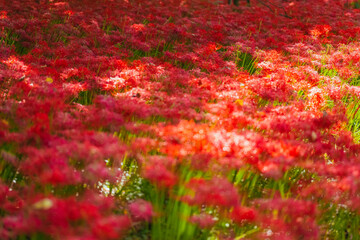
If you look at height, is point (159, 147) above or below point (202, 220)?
above

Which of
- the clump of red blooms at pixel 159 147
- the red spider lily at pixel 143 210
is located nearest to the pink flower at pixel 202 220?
the clump of red blooms at pixel 159 147

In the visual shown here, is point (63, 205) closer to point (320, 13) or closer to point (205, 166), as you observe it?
point (205, 166)

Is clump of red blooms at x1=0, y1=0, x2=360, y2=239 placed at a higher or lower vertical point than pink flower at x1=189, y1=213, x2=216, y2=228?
higher

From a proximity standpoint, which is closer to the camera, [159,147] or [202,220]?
[202,220]

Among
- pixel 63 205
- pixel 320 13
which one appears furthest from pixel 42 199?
pixel 320 13

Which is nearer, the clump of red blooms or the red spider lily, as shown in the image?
the clump of red blooms

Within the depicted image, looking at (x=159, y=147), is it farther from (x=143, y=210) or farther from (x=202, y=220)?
(x=202, y=220)

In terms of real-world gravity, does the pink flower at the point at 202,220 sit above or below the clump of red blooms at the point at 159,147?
below

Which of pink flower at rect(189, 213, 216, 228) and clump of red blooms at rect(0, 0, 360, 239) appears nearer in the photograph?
clump of red blooms at rect(0, 0, 360, 239)

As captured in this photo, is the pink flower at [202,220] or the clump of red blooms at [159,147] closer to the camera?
the clump of red blooms at [159,147]

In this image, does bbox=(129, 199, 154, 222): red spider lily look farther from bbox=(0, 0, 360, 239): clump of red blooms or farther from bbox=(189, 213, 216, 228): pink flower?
bbox=(189, 213, 216, 228): pink flower

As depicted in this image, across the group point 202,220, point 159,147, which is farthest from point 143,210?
point 159,147

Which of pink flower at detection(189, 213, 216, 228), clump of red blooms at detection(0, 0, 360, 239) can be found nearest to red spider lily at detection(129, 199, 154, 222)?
clump of red blooms at detection(0, 0, 360, 239)

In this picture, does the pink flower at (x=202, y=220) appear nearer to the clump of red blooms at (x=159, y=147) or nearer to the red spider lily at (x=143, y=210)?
the clump of red blooms at (x=159, y=147)
